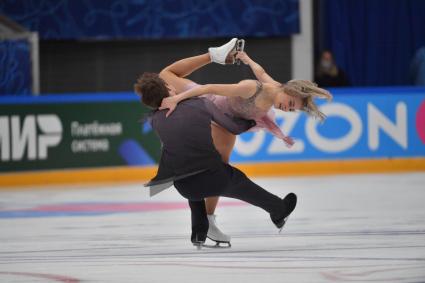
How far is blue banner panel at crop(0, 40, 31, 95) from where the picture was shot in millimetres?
11711

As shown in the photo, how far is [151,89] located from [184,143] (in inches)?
14.0

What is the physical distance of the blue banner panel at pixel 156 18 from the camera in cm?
1445

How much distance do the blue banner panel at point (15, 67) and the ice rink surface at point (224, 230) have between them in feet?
5.91

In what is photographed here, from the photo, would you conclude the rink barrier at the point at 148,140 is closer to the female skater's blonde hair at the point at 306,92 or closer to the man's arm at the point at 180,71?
the man's arm at the point at 180,71

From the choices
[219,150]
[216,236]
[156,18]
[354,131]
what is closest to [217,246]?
→ [216,236]

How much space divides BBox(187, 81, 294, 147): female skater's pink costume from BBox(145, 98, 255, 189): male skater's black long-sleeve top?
168mm

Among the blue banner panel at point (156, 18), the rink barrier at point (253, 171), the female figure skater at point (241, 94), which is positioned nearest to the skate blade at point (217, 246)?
the female figure skater at point (241, 94)

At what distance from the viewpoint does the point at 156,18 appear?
1476cm

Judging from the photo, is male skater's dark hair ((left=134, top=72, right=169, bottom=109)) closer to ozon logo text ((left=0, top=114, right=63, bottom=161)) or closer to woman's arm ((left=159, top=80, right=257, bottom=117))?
woman's arm ((left=159, top=80, right=257, bottom=117))

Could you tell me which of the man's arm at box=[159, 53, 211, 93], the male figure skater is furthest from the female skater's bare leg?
the man's arm at box=[159, 53, 211, 93]

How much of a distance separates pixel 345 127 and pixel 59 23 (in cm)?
502

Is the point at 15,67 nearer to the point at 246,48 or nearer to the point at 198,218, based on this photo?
the point at 246,48

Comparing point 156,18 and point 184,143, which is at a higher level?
Result: point 156,18

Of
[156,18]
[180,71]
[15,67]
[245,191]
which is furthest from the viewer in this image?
[156,18]
